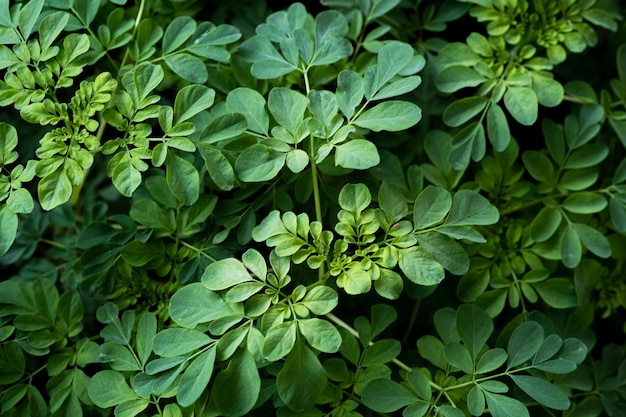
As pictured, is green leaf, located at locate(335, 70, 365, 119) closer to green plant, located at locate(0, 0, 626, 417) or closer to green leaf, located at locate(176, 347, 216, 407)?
green plant, located at locate(0, 0, 626, 417)

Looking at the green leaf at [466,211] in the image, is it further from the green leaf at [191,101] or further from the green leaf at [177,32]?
the green leaf at [177,32]

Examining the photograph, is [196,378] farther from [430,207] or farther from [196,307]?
[430,207]

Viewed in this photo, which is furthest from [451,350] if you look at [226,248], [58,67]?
[58,67]

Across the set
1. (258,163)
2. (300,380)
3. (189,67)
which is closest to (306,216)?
(258,163)

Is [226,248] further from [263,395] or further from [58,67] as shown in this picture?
[58,67]

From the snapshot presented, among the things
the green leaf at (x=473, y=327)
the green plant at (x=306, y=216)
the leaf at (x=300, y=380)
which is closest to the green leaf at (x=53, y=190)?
the green plant at (x=306, y=216)
